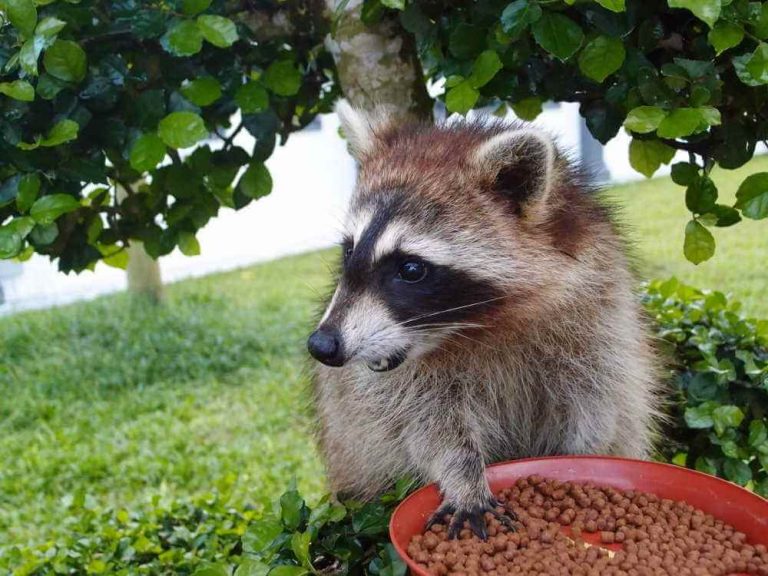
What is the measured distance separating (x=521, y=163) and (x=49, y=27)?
50.3 inches

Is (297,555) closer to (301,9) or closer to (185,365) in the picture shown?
(301,9)

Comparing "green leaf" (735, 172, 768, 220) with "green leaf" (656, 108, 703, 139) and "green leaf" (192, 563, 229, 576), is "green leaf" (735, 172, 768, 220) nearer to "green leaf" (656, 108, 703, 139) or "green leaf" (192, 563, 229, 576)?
"green leaf" (656, 108, 703, 139)

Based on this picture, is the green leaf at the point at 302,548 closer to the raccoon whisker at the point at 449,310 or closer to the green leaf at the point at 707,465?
the raccoon whisker at the point at 449,310

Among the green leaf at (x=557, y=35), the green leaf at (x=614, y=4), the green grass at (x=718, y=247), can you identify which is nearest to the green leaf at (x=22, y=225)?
the green leaf at (x=557, y=35)

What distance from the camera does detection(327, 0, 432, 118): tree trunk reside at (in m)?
2.79

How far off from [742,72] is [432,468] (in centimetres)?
135

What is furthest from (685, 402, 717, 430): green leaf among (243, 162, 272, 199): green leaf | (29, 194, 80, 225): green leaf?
(29, 194, 80, 225): green leaf

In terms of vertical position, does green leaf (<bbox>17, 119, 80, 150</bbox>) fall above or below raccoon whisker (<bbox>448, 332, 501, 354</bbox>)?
above

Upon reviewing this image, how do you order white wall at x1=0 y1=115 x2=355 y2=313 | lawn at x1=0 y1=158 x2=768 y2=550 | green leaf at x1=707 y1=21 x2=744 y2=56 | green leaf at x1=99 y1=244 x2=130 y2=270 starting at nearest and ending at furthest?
green leaf at x1=707 y1=21 x2=744 y2=56 < green leaf at x1=99 y1=244 x2=130 y2=270 < lawn at x1=0 y1=158 x2=768 y2=550 < white wall at x1=0 y1=115 x2=355 y2=313

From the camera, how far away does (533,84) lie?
104 inches

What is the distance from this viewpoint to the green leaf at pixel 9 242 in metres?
2.49

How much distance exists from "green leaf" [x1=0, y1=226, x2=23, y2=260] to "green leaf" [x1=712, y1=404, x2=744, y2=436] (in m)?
2.29

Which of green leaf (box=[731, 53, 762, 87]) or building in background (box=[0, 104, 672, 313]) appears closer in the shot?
green leaf (box=[731, 53, 762, 87])

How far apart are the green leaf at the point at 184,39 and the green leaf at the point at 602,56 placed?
3.46 ft
